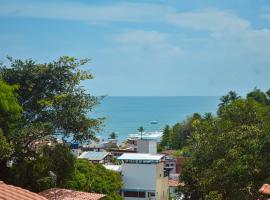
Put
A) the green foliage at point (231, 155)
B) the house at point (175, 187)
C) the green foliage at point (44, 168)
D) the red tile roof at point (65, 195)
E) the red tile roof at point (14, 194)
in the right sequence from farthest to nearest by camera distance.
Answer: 1. the house at point (175, 187)
2. the green foliage at point (231, 155)
3. the green foliage at point (44, 168)
4. the red tile roof at point (65, 195)
5. the red tile roof at point (14, 194)

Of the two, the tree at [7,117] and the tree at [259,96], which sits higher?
the tree at [259,96]

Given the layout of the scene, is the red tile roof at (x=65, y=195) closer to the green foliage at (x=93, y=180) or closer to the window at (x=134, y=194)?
the green foliage at (x=93, y=180)

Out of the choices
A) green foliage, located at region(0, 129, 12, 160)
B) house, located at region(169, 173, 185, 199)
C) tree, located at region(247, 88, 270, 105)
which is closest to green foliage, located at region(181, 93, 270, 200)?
house, located at region(169, 173, 185, 199)

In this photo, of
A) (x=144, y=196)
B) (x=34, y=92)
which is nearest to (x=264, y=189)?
(x=34, y=92)

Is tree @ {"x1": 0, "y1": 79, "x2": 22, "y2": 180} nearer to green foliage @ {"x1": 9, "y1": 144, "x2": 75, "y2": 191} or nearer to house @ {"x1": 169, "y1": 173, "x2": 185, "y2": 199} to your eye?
green foliage @ {"x1": 9, "y1": 144, "x2": 75, "y2": 191}

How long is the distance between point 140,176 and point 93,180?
6.31m

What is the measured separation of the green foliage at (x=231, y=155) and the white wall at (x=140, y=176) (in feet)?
12.1

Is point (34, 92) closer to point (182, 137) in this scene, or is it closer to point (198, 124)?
point (198, 124)

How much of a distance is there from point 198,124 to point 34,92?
8950 mm

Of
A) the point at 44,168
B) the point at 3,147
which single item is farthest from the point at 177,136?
the point at 3,147

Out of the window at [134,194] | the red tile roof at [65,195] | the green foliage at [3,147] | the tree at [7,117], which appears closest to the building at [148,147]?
the window at [134,194]

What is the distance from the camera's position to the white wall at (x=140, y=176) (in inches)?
1241

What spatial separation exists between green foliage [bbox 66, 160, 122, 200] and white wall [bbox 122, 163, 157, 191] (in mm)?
3880

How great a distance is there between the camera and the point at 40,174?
21.9 m
